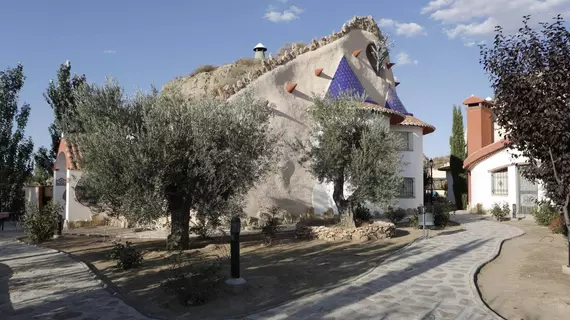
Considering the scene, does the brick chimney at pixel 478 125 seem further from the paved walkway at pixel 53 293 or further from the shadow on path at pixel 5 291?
the shadow on path at pixel 5 291

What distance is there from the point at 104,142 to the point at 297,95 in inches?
528

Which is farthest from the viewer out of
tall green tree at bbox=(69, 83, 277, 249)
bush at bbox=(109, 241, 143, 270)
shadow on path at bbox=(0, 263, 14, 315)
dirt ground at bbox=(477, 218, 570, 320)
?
tall green tree at bbox=(69, 83, 277, 249)

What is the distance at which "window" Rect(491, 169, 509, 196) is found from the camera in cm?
2378

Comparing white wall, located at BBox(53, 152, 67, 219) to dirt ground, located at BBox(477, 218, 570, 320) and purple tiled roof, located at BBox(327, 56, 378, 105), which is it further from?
dirt ground, located at BBox(477, 218, 570, 320)

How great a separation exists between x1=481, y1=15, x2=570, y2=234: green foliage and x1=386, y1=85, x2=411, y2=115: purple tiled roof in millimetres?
15937

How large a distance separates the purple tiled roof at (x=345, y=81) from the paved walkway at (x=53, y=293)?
51.3ft

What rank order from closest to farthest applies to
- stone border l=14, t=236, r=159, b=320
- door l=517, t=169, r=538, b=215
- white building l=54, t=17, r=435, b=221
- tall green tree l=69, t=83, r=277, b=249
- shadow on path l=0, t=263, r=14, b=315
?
1. shadow on path l=0, t=263, r=14, b=315
2. stone border l=14, t=236, r=159, b=320
3. tall green tree l=69, t=83, r=277, b=249
4. white building l=54, t=17, r=435, b=221
5. door l=517, t=169, r=538, b=215

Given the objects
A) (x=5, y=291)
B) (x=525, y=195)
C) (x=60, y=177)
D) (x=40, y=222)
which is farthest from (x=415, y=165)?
(x=5, y=291)

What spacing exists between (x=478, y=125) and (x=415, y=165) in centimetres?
847

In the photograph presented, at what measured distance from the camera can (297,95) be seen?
22203 millimetres

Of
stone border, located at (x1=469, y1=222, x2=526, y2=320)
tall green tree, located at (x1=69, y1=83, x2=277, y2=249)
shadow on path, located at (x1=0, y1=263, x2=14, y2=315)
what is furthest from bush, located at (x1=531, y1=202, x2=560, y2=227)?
shadow on path, located at (x1=0, y1=263, x2=14, y2=315)

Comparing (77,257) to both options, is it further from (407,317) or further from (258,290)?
(407,317)

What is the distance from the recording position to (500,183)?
24.2m

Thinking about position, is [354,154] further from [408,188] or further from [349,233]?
[408,188]
